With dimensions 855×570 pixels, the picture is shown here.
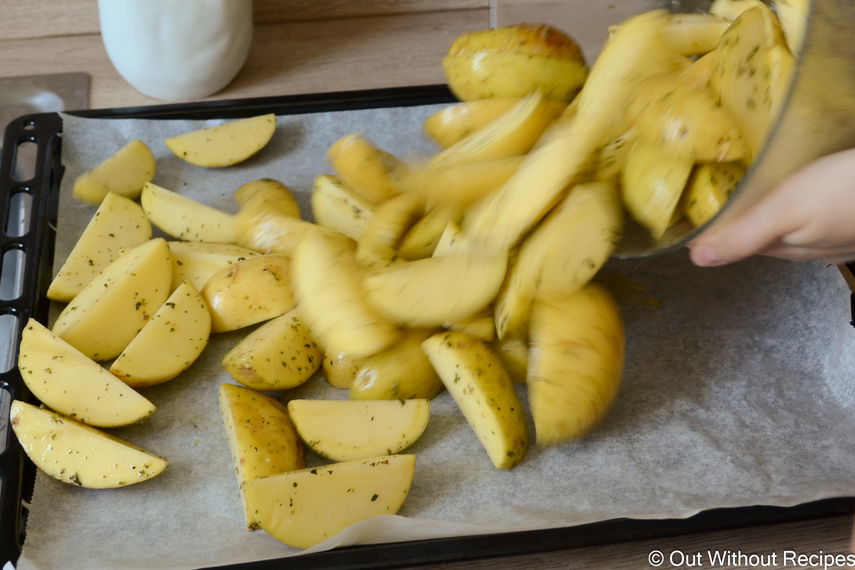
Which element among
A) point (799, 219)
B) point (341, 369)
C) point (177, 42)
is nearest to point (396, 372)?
point (341, 369)

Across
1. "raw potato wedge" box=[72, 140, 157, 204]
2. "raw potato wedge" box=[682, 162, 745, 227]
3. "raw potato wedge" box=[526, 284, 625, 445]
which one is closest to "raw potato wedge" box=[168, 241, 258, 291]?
"raw potato wedge" box=[72, 140, 157, 204]

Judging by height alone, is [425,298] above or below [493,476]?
above

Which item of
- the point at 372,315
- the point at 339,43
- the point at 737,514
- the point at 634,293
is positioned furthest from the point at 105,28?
the point at 737,514

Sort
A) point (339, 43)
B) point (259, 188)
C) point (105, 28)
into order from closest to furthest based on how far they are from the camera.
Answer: point (259, 188) → point (105, 28) → point (339, 43)

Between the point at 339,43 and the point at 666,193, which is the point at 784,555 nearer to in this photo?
the point at 666,193

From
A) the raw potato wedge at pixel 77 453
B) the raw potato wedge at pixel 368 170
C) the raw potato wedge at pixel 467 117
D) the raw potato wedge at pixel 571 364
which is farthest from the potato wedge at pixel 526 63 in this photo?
the raw potato wedge at pixel 77 453

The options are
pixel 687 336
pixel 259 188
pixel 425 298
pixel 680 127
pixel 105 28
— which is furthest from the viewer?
pixel 105 28

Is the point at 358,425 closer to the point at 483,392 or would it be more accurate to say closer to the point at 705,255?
the point at 483,392
